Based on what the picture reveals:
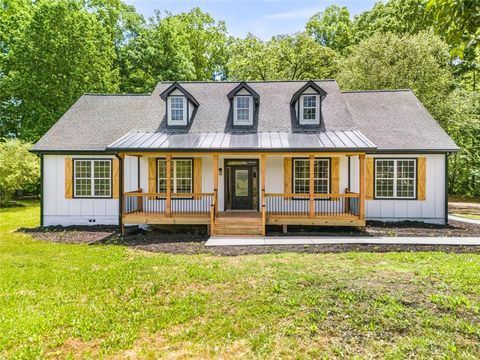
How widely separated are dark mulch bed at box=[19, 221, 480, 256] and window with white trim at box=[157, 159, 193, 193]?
74.8 inches

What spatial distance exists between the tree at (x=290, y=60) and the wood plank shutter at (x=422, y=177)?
18.2 meters

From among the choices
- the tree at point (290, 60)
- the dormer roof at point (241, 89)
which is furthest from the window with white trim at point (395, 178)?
the tree at point (290, 60)

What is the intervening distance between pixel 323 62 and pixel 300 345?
1152 inches

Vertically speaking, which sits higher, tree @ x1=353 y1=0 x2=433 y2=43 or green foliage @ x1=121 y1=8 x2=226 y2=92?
tree @ x1=353 y1=0 x2=433 y2=43

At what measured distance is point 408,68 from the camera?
818 inches

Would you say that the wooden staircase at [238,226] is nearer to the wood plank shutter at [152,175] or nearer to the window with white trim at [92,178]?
the wood plank shutter at [152,175]

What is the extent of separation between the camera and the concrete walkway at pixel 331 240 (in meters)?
9.83

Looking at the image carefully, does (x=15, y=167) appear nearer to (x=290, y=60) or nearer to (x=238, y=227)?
(x=238, y=227)

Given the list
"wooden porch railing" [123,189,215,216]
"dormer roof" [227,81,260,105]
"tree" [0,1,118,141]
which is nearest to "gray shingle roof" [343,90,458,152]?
"dormer roof" [227,81,260,105]

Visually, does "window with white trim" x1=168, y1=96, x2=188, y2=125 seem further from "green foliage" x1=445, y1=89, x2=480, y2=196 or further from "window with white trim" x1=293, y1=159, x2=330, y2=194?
"green foliage" x1=445, y1=89, x2=480, y2=196

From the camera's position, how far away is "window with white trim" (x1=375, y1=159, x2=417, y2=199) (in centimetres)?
1342

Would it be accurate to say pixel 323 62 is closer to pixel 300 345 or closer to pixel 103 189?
pixel 103 189

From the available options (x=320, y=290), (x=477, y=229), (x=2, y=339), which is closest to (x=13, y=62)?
(x=2, y=339)

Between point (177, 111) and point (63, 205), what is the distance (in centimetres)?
633
